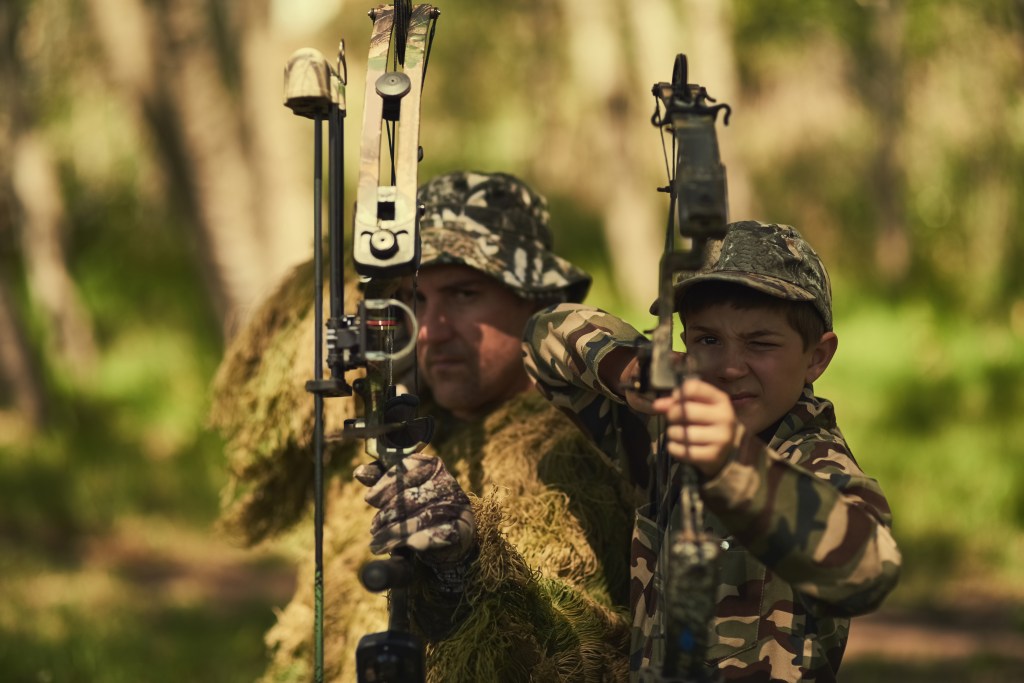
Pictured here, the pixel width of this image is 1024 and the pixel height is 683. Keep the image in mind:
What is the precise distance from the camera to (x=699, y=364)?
250cm

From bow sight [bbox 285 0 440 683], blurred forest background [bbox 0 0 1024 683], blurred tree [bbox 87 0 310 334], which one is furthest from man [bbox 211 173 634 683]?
blurred tree [bbox 87 0 310 334]

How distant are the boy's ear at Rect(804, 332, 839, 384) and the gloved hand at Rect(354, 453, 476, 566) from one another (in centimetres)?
75

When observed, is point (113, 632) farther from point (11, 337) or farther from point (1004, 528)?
point (1004, 528)

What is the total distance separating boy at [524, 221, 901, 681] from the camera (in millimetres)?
2014

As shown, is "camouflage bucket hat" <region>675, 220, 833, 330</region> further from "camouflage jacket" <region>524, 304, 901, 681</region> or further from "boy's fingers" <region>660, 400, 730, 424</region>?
"boy's fingers" <region>660, 400, 730, 424</region>

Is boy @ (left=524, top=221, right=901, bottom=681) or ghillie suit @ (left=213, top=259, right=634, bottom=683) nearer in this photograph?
boy @ (left=524, top=221, right=901, bottom=681)

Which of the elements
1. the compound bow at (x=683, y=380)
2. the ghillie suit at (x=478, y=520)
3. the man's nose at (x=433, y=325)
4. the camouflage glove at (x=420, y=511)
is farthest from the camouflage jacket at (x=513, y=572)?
the compound bow at (x=683, y=380)

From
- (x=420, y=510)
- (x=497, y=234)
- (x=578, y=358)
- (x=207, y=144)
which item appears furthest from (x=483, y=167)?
(x=420, y=510)

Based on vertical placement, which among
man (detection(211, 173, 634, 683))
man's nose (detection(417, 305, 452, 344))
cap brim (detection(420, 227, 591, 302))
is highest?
cap brim (detection(420, 227, 591, 302))

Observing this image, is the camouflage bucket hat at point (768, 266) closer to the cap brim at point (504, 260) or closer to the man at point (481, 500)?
the man at point (481, 500)

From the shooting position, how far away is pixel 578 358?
2.70m

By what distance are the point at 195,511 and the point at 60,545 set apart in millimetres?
850

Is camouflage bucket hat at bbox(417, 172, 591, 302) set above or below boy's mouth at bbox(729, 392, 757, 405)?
above

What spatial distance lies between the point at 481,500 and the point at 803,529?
809 mm
